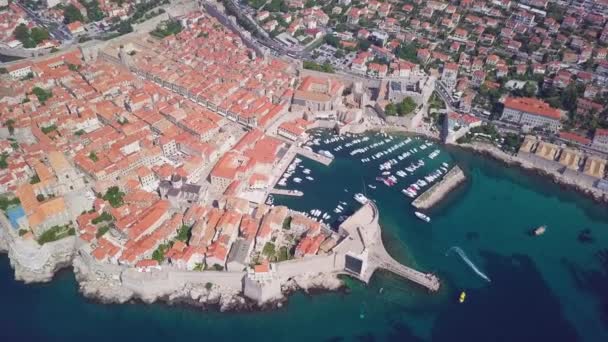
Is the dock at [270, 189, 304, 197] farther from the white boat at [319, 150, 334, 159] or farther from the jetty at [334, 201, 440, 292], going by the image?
the white boat at [319, 150, 334, 159]

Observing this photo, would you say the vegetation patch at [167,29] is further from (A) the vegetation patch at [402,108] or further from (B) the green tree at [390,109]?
(A) the vegetation patch at [402,108]

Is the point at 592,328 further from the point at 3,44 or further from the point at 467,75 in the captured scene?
the point at 3,44

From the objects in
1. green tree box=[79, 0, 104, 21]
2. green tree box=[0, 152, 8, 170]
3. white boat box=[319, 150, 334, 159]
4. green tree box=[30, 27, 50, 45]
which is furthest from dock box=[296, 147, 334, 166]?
green tree box=[79, 0, 104, 21]

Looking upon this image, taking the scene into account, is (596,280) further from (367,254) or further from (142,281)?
(142,281)

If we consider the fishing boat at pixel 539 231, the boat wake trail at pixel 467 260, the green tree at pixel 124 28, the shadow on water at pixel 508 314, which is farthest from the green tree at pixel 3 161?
the fishing boat at pixel 539 231

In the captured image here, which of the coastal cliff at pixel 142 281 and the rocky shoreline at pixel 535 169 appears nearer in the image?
the coastal cliff at pixel 142 281

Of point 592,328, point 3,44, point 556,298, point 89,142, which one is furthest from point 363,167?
point 3,44

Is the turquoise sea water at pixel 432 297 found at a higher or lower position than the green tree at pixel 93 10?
lower
